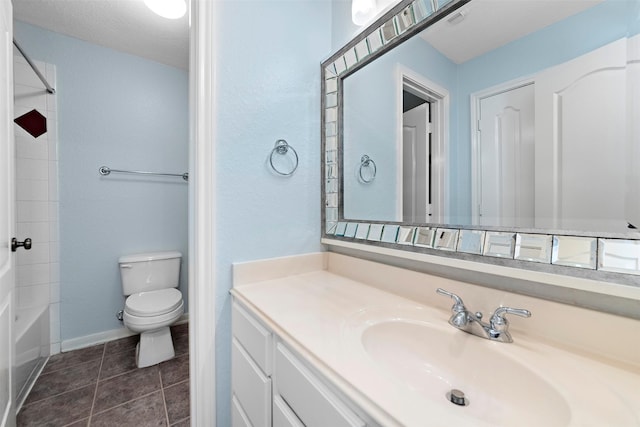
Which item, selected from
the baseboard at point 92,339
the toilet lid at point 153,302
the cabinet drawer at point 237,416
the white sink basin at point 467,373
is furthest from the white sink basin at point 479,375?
the baseboard at point 92,339

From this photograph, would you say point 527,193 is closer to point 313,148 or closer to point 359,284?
point 359,284

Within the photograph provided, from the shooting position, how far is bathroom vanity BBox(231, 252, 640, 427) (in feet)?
1.36

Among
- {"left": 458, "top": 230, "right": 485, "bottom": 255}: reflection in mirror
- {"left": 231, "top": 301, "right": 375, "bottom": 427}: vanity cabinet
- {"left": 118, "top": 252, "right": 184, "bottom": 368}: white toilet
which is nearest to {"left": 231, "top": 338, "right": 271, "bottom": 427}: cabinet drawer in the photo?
{"left": 231, "top": 301, "right": 375, "bottom": 427}: vanity cabinet

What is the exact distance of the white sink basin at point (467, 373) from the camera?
0.48 metres

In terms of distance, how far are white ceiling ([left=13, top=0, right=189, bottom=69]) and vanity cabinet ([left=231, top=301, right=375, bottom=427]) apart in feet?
6.50

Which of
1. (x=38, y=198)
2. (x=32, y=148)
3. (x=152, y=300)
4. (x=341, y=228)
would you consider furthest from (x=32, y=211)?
(x=341, y=228)

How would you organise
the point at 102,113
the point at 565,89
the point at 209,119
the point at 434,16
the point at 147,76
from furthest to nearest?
1. the point at 147,76
2. the point at 102,113
3. the point at 209,119
4. the point at 434,16
5. the point at 565,89

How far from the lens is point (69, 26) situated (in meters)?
1.72

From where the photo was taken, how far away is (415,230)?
0.87 meters

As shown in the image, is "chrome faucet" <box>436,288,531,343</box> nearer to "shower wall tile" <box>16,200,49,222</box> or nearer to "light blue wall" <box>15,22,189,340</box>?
"light blue wall" <box>15,22,189,340</box>

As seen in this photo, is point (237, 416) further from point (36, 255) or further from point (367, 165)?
point (36, 255)

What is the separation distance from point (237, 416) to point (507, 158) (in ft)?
4.08

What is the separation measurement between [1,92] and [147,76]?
1456 millimetres

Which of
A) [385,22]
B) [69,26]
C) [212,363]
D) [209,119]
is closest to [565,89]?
[385,22]
